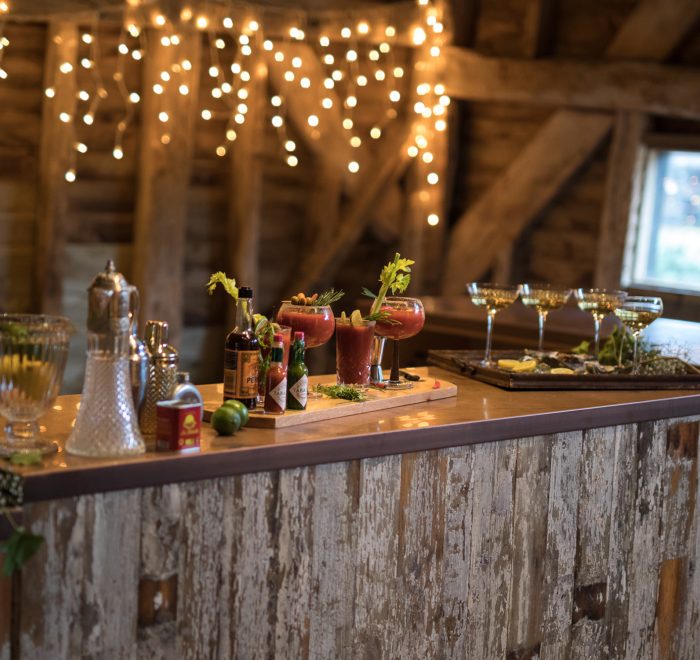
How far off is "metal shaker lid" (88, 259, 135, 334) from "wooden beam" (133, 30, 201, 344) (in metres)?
3.59

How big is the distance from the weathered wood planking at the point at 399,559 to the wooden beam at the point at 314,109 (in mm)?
3498

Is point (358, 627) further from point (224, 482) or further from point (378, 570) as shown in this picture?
point (224, 482)

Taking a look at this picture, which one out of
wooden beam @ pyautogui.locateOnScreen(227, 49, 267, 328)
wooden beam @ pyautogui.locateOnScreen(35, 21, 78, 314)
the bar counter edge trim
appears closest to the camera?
the bar counter edge trim

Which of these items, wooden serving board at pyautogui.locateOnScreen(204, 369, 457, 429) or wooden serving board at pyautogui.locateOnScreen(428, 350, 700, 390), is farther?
wooden serving board at pyautogui.locateOnScreen(428, 350, 700, 390)

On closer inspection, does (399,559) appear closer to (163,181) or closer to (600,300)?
(600,300)

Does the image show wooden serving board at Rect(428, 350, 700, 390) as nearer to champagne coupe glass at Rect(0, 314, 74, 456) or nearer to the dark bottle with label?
the dark bottle with label

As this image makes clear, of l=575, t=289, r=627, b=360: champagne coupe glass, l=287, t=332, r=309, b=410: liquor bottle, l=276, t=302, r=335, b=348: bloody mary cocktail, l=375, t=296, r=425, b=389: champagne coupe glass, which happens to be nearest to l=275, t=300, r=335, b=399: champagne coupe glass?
l=276, t=302, r=335, b=348: bloody mary cocktail

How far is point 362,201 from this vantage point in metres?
5.95

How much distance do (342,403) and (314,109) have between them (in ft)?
12.4

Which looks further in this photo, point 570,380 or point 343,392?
point 570,380

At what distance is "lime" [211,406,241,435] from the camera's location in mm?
1948

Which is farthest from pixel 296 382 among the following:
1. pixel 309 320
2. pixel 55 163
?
pixel 55 163

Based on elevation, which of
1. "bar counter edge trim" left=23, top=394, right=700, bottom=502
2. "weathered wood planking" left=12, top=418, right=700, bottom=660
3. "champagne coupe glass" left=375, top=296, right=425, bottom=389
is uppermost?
"champagne coupe glass" left=375, top=296, right=425, bottom=389

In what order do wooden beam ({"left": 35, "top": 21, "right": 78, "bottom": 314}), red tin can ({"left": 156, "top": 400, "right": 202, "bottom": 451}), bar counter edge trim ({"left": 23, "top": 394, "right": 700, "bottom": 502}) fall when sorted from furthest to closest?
wooden beam ({"left": 35, "top": 21, "right": 78, "bottom": 314}), red tin can ({"left": 156, "top": 400, "right": 202, "bottom": 451}), bar counter edge trim ({"left": 23, "top": 394, "right": 700, "bottom": 502})
